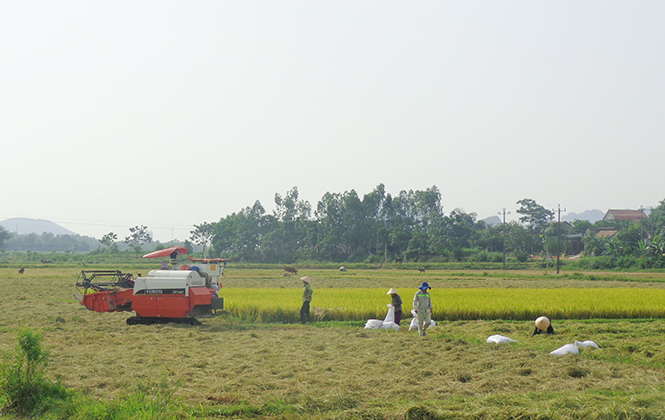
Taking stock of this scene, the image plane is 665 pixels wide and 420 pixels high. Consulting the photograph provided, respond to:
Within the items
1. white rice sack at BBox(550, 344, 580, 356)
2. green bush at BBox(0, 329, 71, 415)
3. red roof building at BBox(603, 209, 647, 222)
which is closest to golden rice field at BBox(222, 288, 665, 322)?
white rice sack at BBox(550, 344, 580, 356)

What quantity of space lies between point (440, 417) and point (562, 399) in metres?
1.62

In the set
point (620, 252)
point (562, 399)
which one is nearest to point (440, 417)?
point (562, 399)

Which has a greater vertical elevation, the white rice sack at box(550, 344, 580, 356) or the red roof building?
the red roof building

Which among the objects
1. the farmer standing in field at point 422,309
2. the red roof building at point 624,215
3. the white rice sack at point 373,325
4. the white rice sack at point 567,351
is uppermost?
the red roof building at point 624,215

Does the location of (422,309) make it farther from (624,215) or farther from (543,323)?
(624,215)

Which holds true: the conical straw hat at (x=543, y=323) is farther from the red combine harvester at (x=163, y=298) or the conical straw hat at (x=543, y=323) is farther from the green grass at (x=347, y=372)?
the red combine harvester at (x=163, y=298)

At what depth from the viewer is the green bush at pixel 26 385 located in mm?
6750

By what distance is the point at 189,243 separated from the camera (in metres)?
96.8

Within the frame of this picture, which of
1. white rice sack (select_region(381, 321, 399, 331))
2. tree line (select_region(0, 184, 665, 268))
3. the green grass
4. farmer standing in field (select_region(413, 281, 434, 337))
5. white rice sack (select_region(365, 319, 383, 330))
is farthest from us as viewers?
tree line (select_region(0, 184, 665, 268))

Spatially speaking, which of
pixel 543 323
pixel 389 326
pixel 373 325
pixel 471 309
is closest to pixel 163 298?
pixel 373 325

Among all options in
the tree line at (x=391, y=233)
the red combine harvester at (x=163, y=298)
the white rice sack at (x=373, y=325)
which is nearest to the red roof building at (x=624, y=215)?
the tree line at (x=391, y=233)

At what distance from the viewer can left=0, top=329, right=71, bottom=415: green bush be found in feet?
22.1

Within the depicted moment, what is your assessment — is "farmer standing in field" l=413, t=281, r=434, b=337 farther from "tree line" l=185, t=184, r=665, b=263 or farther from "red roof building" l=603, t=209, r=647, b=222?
"red roof building" l=603, t=209, r=647, b=222

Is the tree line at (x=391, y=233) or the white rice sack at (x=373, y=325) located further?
the tree line at (x=391, y=233)
